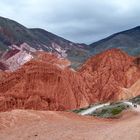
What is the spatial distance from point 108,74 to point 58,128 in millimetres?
79985

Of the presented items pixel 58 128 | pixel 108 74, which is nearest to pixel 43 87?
pixel 108 74

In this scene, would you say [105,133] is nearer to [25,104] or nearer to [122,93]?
[25,104]

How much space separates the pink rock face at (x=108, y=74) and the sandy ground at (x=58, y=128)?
213ft

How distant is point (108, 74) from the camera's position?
102 m

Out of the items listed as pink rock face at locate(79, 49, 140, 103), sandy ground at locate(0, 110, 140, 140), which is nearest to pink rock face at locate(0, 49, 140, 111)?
pink rock face at locate(79, 49, 140, 103)

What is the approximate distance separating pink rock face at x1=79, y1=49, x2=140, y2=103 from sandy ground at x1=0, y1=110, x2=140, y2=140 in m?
64.8

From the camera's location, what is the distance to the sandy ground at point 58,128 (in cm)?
1986

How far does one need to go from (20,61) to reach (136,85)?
71.4m

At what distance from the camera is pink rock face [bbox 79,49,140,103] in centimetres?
9410

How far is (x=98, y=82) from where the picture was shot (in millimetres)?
98938

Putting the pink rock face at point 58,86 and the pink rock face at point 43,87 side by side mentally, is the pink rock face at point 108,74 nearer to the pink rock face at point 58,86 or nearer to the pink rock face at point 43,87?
the pink rock face at point 58,86

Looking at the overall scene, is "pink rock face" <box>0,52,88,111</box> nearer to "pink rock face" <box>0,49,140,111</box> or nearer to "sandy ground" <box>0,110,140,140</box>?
"pink rock face" <box>0,49,140,111</box>

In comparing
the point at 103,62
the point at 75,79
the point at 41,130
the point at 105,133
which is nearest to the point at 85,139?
the point at 105,133

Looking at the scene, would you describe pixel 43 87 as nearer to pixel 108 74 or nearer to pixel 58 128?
pixel 108 74
